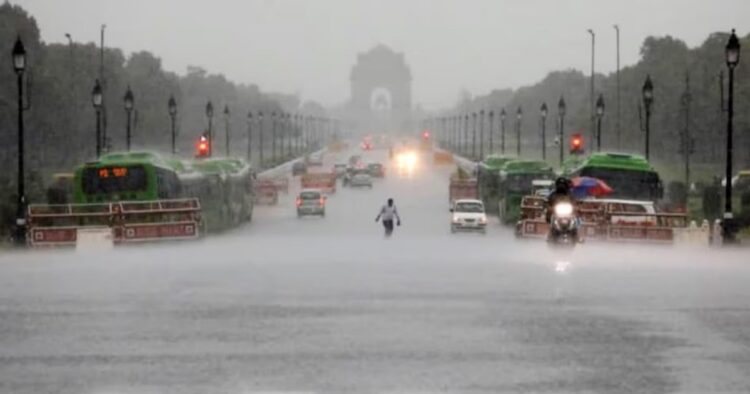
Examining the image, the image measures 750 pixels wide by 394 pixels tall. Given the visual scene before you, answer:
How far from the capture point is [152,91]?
145875 millimetres

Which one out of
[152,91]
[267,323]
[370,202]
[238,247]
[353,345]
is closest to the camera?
[353,345]

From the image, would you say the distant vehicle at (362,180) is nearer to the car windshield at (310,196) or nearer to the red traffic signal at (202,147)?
the car windshield at (310,196)

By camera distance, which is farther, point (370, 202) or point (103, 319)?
point (370, 202)

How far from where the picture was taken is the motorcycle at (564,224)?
34.2 metres

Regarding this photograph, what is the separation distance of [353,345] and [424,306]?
13.5 ft

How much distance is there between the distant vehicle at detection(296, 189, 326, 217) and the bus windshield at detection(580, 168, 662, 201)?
24.1 m

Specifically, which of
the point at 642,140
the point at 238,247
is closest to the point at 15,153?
the point at 642,140

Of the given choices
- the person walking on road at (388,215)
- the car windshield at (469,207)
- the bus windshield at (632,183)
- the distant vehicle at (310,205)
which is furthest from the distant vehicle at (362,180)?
the person walking on road at (388,215)

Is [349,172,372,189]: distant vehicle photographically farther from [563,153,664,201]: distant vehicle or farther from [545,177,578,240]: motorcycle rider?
[545,177,578,240]: motorcycle rider

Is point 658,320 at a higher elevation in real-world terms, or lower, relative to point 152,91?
lower

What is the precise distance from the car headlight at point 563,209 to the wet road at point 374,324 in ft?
10.9

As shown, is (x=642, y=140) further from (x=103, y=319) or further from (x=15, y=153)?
(x=103, y=319)

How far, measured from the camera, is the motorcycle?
112 feet

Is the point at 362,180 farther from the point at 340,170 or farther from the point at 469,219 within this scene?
the point at 469,219
